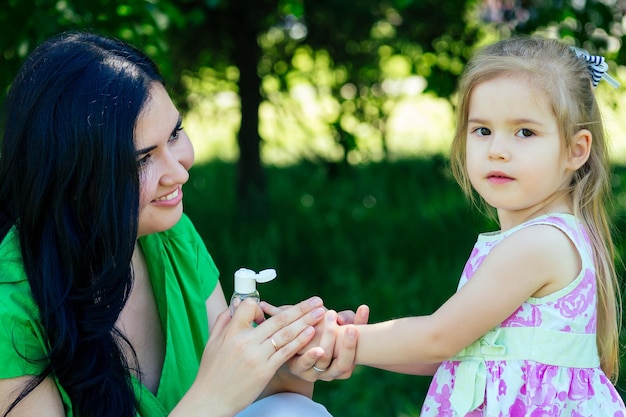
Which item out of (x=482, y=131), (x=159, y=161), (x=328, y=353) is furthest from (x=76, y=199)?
(x=482, y=131)

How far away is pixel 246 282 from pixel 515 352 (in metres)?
0.62

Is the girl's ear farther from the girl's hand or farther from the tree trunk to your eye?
the tree trunk

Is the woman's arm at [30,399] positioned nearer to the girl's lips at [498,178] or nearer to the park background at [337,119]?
the girl's lips at [498,178]

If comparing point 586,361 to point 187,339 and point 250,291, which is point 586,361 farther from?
point 187,339

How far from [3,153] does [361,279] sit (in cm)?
266

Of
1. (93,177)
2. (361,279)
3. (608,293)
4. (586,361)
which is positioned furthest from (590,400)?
(361,279)

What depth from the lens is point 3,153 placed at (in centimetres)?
190

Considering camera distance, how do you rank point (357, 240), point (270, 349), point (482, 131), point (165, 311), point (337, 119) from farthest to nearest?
point (337, 119), point (357, 240), point (165, 311), point (270, 349), point (482, 131)

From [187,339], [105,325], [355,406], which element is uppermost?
[105,325]

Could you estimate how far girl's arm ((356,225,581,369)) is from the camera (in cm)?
183

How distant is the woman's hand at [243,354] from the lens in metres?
1.93

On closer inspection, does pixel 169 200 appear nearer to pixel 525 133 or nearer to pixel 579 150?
pixel 525 133

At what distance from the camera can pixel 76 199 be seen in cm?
186

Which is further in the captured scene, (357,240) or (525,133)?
(357,240)
